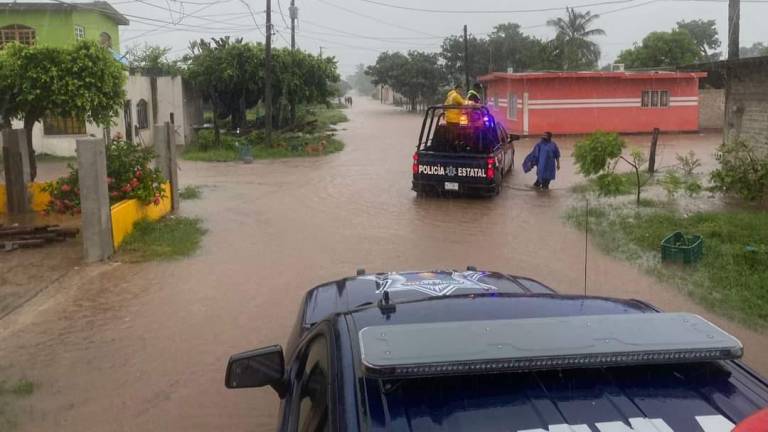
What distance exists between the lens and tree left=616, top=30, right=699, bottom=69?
49.4m

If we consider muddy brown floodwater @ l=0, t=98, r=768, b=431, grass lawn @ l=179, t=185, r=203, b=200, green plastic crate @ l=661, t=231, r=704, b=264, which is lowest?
muddy brown floodwater @ l=0, t=98, r=768, b=431

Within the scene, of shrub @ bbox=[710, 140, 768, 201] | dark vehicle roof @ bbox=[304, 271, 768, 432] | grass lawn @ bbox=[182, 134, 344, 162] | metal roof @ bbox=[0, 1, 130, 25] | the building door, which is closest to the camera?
dark vehicle roof @ bbox=[304, 271, 768, 432]

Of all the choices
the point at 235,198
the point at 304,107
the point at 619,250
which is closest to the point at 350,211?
the point at 235,198

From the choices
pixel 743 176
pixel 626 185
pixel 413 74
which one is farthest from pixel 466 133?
pixel 413 74

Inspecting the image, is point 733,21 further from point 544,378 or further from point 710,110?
point 544,378

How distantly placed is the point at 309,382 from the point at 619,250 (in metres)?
8.78

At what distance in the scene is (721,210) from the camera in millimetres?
13914

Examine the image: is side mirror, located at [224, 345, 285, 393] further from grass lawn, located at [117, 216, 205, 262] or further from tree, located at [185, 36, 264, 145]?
tree, located at [185, 36, 264, 145]

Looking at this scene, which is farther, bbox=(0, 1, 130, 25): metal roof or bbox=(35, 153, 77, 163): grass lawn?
bbox=(0, 1, 130, 25): metal roof

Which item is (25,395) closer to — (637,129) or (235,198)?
(235,198)

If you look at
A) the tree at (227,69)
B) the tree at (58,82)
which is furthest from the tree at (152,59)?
the tree at (58,82)

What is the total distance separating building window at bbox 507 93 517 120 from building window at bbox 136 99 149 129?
15338 mm

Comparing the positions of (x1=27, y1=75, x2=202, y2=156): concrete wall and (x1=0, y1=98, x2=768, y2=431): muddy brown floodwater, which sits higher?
(x1=27, y1=75, x2=202, y2=156): concrete wall

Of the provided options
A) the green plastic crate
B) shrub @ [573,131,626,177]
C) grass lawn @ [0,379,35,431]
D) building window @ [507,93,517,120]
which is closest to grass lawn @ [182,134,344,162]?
building window @ [507,93,517,120]
